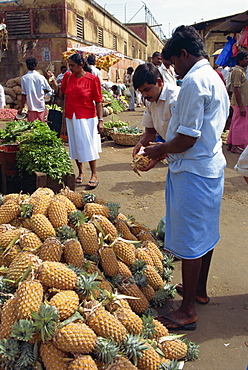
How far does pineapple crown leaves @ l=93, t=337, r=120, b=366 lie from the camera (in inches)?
79.6

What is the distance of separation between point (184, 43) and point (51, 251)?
1.85m

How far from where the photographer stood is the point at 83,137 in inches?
236

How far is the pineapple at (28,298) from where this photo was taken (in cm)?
205

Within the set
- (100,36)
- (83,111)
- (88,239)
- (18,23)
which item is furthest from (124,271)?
(100,36)

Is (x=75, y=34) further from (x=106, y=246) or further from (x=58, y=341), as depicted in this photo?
(x=58, y=341)

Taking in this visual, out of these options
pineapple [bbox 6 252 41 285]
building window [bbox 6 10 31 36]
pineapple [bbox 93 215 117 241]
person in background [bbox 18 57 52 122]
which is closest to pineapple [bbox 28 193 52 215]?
pineapple [bbox 93 215 117 241]

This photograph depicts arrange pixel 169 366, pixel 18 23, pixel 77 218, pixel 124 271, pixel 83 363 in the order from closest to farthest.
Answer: pixel 83 363 < pixel 169 366 < pixel 124 271 < pixel 77 218 < pixel 18 23

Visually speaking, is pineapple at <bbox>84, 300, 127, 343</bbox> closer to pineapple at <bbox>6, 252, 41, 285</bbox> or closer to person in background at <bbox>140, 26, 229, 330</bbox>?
pineapple at <bbox>6, 252, 41, 285</bbox>

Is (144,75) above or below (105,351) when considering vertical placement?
above

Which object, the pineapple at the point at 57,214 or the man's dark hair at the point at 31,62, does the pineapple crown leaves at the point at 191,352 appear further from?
the man's dark hair at the point at 31,62

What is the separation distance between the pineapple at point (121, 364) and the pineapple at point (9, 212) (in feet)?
5.53

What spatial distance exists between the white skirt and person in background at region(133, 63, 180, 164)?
2.67 meters

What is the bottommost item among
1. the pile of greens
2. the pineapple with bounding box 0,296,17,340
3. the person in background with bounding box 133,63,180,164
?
the pineapple with bounding box 0,296,17,340

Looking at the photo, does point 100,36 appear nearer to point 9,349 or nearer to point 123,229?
point 123,229
